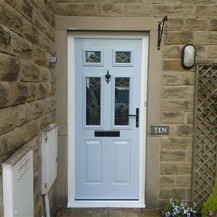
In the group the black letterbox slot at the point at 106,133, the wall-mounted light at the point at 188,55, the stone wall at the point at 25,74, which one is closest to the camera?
the stone wall at the point at 25,74

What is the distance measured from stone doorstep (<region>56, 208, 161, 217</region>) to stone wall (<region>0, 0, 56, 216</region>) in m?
0.73

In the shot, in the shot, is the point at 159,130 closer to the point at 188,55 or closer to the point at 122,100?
the point at 122,100

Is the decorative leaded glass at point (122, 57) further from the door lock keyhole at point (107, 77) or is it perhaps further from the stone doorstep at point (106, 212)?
the stone doorstep at point (106, 212)

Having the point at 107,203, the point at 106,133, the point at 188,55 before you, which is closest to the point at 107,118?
the point at 106,133

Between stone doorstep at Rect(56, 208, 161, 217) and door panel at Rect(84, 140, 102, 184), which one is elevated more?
door panel at Rect(84, 140, 102, 184)

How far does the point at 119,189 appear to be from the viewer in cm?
315

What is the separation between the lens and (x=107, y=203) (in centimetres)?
311

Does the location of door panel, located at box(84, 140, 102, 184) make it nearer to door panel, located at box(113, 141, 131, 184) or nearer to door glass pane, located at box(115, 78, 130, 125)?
door panel, located at box(113, 141, 131, 184)

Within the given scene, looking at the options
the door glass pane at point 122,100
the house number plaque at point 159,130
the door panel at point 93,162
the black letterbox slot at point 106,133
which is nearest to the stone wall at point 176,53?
the house number plaque at point 159,130

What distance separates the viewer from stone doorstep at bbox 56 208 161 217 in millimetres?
2912

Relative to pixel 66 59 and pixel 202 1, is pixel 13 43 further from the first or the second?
pixel 202 1

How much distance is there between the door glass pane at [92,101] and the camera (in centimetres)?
302

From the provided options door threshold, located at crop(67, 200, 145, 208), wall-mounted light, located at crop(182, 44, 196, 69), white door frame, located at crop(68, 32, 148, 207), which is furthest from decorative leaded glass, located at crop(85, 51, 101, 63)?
door threshold, located at crop(67, 200, 145, 208)

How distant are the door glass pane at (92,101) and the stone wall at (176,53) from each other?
772 millimetres
